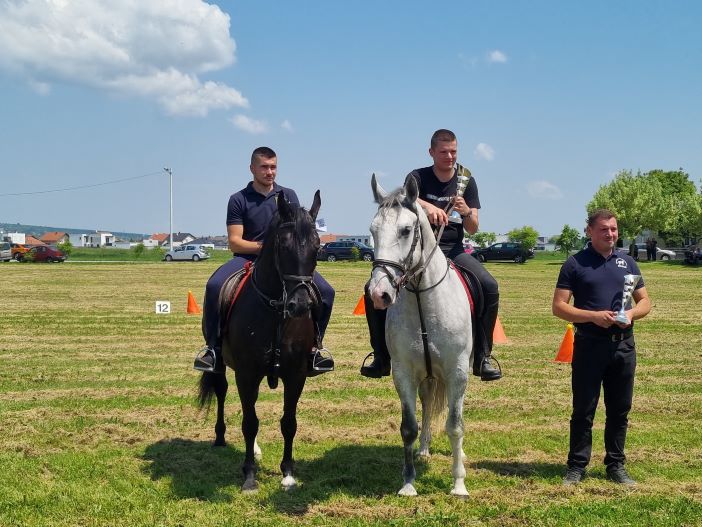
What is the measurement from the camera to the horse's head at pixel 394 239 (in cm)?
510

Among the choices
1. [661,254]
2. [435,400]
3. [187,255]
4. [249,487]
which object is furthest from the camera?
[187,255]

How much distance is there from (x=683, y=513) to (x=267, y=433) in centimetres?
467

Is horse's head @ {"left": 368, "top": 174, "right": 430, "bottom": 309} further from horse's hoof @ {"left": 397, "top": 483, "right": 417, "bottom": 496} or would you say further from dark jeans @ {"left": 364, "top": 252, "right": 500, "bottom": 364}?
horse's hoof @ {"left": 397, "top": 483, "right": 417, "bottom": 496}

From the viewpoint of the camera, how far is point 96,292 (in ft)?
91.7

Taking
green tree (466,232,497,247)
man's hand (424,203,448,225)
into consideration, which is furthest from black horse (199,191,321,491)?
green tree (466,232,497,247)

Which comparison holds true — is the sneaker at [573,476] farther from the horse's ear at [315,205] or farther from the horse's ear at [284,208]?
the horse's ear at [284,208]

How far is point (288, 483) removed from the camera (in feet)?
21.2

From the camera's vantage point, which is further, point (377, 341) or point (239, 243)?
point (239, 243)

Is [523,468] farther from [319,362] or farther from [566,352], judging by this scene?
[566,352]

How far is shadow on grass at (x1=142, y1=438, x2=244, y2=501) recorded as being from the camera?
6403 mm

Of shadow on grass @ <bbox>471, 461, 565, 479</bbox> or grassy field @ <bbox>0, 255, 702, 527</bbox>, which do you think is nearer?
grassy field @ <bbox>0, 255, 702, 527</bbox>

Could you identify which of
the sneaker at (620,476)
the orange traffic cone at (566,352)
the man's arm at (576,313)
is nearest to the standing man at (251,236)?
the man's arm at (576,313)

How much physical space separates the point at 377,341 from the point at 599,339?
214 cm

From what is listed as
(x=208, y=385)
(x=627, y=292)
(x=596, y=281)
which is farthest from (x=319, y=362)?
(x=627, y=292)
